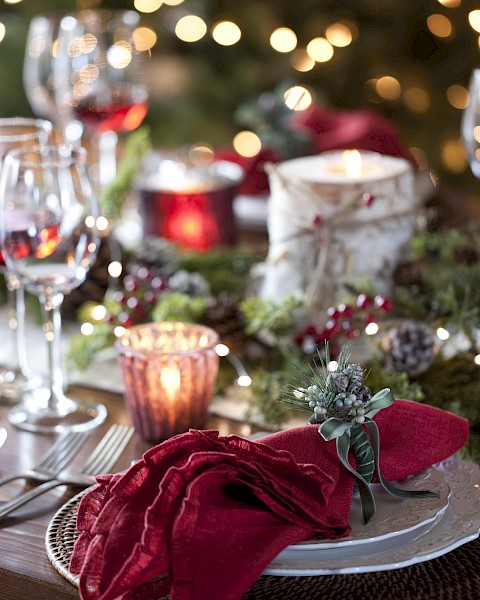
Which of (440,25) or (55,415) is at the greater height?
(440,25)

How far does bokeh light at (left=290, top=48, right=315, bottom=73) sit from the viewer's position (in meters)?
2.18

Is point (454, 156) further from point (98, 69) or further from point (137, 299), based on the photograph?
point (137, 299)

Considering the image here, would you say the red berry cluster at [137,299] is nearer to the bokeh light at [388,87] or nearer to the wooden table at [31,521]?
the wooden table at [31,521]

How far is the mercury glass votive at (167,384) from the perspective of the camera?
0.77 metres

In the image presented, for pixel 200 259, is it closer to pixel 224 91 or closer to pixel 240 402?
pixel 240 402

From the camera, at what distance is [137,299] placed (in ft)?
3.22

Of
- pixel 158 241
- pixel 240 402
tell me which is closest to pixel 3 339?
pixel 158 241

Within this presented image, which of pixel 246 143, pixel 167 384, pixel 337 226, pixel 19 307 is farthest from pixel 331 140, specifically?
pixel 167 384

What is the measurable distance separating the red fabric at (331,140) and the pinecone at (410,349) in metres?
0.59

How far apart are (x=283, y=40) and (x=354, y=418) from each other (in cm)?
173

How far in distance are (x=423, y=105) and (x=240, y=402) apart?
1.57 metres

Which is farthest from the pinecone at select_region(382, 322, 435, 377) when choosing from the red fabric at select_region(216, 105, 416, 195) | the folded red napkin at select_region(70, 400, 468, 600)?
the red fabric at select_region(216, 105, 416, 195)

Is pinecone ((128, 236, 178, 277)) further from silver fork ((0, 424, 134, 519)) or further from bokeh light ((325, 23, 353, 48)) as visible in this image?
bokeh light ((325, 23, 353, 48))

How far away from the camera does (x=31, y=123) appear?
3.05ft
